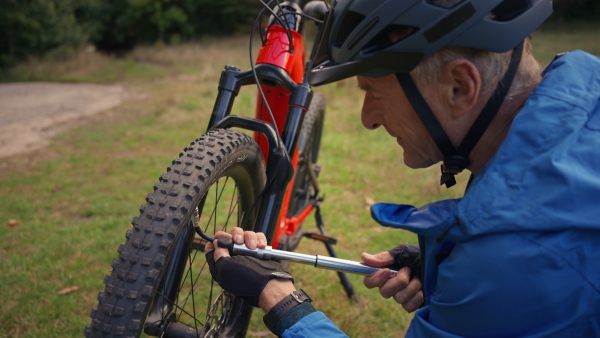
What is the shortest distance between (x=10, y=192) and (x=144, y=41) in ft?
109

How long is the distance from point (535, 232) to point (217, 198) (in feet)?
4.67

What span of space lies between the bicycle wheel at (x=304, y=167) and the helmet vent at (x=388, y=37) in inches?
61.1

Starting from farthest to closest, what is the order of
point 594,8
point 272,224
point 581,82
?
point 594,8, point 272,224, point 581,82

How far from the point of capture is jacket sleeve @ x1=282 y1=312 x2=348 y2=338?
148 cm

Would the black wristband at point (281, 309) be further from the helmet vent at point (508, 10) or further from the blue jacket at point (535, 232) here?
the helmet vent at point (508, 10)

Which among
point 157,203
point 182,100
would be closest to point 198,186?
point 157,203

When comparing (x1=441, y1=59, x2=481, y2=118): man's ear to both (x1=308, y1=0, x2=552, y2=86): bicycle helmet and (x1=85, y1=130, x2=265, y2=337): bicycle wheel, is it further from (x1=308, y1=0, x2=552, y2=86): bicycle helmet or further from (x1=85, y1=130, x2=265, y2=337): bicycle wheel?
(x1=85, y1=130, x2=265, y2=337): bicycle wheel

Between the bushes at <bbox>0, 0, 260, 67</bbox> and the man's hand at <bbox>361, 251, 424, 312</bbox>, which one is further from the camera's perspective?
the bushes at <bbox>0, 0, 260, 67</bbox>

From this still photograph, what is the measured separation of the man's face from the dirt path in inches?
251

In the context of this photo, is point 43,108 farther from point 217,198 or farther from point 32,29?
point 32,29

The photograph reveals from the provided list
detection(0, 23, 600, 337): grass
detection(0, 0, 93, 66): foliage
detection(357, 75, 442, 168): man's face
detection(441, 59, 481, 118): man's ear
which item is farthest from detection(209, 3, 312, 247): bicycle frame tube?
detection(0, 0, 93, 66): foliage

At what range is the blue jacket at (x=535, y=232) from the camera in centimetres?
116

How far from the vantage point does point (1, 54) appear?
23.0 metres

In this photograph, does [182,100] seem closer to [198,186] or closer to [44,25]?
[198,186]
